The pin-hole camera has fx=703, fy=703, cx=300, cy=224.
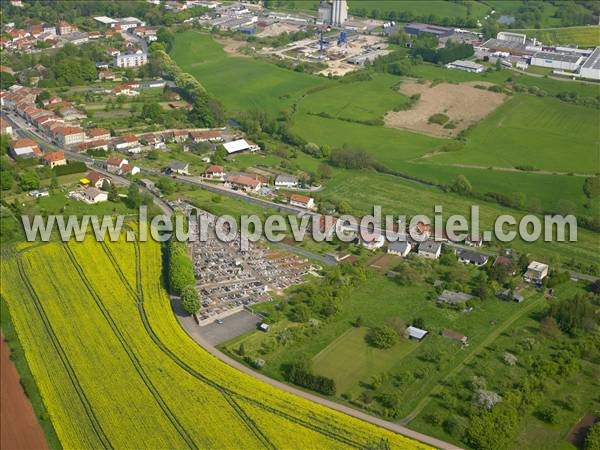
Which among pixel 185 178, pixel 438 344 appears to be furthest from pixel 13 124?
pixel 438 344

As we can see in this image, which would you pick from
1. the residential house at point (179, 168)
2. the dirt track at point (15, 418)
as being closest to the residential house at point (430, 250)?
the residential house at point (179, 168)

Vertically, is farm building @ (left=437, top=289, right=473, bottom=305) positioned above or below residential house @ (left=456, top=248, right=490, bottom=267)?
below

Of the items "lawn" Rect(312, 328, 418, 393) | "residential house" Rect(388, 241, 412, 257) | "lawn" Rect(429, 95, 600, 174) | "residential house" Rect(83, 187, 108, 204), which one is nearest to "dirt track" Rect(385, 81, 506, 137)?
"lawn" Rect(429, 95, 600, 174)

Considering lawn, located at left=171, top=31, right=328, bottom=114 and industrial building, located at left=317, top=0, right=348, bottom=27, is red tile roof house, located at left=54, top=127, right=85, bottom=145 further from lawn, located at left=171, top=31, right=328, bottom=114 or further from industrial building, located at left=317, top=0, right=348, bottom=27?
industrial building, located at left=317, top=0, right=348, bottom=27

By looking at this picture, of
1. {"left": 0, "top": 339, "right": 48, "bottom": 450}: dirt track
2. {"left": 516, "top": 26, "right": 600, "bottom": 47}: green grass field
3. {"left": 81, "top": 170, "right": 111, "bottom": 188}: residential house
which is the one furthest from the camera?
{"left": 516, "top": 26, "right": 600, "bottom": 47}: green grass field

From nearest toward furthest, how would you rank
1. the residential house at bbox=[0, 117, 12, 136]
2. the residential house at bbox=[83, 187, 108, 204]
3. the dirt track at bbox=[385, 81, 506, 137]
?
1. the residential house at bbox=[83, 187, 108, 204]
2. the residential house at bbox=[0, 117, 12, 136]
3. the dirt track at bbox=[385, 81, 506, 137]

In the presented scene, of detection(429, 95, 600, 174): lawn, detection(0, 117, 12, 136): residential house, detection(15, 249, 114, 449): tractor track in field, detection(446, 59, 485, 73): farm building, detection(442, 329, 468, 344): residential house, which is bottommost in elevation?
detection(15, 249, 114, 449): tractor track in field

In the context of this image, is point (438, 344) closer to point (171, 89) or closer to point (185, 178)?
point (185, 178)
